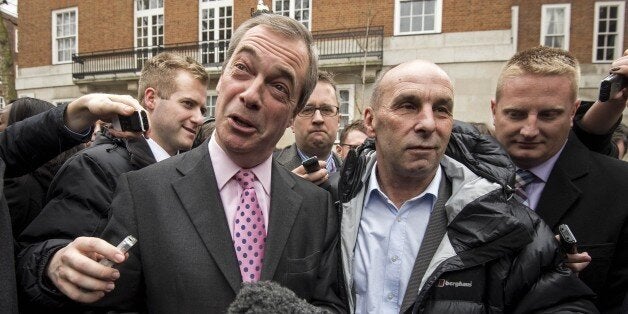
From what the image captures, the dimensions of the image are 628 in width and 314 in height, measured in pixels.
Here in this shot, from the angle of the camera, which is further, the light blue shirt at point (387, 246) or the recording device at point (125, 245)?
the light blue shirt at point (387, 246)

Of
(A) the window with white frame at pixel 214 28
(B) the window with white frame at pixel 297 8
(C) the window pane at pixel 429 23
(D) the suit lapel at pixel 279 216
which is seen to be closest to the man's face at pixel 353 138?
(D) the suit lapel at pixel 279 216

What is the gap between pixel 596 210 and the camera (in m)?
2.14

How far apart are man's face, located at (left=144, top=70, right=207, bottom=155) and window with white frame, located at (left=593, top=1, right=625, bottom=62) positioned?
14.7m

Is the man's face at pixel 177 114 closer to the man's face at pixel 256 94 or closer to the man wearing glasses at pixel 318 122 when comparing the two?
the man wearing glasses at pixel 318 122

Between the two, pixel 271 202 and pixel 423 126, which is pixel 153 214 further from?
pixel 423 126

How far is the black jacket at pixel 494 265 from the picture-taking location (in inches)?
66.8

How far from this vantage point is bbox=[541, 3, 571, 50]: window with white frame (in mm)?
14109

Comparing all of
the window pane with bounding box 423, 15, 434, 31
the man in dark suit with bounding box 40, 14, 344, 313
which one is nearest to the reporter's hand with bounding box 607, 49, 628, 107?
the man in dark suit with bounding box 40, 14, 344, 313

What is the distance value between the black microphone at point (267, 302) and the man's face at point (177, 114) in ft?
8.12

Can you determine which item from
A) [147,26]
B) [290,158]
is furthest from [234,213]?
[147,26]

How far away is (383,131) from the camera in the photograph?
2.01m

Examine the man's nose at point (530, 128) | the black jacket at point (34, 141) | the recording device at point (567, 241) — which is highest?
the man's nose at point (530, 128)

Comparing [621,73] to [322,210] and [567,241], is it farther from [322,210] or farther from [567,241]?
[322,210]

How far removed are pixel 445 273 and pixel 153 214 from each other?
3.68 feet
